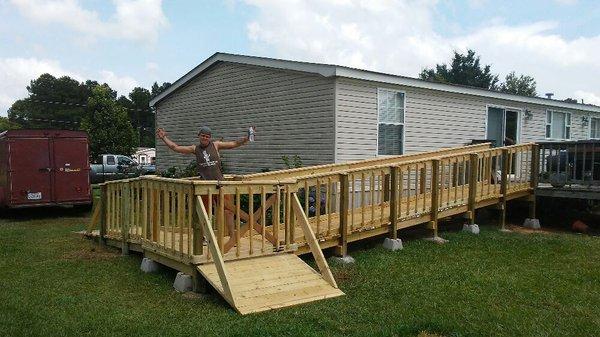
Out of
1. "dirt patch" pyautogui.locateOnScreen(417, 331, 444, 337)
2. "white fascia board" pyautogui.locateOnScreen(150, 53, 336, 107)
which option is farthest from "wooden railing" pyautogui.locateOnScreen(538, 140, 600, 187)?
"dirt patch" pyautogui.locateOnScreen(417, 331, 444, 337)

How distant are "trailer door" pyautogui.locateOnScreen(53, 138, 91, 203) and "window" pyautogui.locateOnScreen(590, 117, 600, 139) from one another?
55.8 ft

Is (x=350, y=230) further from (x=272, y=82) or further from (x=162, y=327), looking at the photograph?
(x=272, y=82)

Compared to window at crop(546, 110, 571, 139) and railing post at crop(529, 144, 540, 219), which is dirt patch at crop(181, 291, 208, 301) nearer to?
railing post at crop(529, 144, 540, 219)

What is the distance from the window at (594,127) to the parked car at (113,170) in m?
18.7

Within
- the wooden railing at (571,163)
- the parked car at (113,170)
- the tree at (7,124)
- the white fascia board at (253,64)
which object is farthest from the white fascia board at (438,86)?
the tree at (7,124)

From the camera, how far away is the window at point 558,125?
16297 mm

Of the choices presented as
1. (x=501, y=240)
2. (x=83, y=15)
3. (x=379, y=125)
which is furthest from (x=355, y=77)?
(x=83, y=15)

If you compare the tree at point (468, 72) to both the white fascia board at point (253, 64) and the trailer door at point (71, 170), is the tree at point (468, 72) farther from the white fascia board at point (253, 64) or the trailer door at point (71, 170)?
the trailer door at point (71, 170)

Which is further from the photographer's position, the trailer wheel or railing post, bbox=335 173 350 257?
the trailer wheel

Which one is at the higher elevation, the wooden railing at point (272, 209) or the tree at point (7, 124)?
the tree at point (7, 124)

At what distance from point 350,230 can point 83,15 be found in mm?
16499

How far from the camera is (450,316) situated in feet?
15.1

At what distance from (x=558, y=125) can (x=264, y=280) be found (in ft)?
48.5

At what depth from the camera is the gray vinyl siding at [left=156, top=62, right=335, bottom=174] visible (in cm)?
1142
